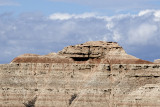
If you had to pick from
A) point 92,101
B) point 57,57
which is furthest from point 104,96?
point 57,57

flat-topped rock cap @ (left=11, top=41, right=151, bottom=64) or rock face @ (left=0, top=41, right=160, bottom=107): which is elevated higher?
flat-topped rock cap @ (left=11, top=41, right=151, bottom=64)

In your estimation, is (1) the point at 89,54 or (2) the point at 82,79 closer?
(2) the point at 82,79

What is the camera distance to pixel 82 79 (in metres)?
188

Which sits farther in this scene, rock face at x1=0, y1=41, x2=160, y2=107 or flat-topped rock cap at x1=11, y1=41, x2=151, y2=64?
flat-topped rock cap at x1=11, y1=41, x2=151, y2=64

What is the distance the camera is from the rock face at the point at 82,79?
601 feet

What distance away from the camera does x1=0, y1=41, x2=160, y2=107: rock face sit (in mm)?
183250

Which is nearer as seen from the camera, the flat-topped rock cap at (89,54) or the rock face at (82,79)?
the rock face at (82,79)

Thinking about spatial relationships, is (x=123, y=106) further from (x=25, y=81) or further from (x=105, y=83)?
(x=25, y=81)

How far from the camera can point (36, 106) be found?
18850 centimetres

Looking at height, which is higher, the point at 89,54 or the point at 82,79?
the point at 89,54

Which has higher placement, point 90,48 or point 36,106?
point 90,48

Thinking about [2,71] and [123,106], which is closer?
[123,106]

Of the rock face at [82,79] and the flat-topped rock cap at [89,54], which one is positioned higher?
the flat-topped rock cap at [89,54]

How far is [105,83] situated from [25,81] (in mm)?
19875
